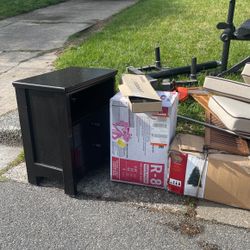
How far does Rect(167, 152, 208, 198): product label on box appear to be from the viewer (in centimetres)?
253

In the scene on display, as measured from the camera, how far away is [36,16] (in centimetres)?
1023

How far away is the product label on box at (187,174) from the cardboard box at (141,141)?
8 centimetres

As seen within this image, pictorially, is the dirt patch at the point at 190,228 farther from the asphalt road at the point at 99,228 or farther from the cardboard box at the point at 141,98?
the cardboard box at the point at 141,98

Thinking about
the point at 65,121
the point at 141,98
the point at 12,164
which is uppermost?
the point at 141,98

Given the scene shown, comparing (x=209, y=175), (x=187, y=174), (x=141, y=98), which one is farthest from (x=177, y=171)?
(x=141, y=98)

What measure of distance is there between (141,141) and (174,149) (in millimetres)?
227

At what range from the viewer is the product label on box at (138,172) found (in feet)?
8.84

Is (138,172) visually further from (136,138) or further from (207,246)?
(207,246)

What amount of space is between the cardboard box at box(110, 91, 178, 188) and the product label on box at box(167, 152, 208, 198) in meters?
0.08

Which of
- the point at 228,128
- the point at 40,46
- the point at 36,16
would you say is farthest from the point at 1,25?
the point at 228,128

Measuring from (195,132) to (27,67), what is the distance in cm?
327

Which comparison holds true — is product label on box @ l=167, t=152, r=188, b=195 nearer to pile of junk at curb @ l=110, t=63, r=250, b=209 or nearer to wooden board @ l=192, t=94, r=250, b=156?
pile of junk at curb @ l=110, t=63, r=250, b=209

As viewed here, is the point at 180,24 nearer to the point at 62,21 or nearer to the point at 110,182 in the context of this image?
the point at 62,21

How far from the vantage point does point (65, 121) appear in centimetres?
253
